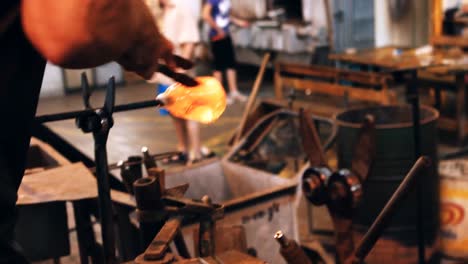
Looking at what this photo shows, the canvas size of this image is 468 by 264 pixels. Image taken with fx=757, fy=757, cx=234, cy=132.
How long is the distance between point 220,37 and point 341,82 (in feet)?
6.60

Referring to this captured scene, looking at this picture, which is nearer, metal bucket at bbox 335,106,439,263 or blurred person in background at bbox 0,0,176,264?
blurred person in background at bbox 0,0,176,264

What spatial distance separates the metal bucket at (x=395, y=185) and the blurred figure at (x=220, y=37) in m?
5.55

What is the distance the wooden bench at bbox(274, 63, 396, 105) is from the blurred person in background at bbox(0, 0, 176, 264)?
6.47 m

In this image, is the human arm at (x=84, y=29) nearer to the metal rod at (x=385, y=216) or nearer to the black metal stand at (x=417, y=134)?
the metal rod at (x=385, y=216)

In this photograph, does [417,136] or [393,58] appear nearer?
[417,136]

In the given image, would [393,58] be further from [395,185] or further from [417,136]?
[417,136]

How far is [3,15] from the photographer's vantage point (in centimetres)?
138

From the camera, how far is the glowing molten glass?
69.7 inches

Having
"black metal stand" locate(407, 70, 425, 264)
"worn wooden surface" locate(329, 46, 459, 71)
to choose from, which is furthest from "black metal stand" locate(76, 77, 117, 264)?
"worn wooden surface" locate(329, 46, 459, 71)

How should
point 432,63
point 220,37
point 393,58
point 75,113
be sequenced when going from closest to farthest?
point 75,113 → point 432,63 → point 393,58 → point 220,37

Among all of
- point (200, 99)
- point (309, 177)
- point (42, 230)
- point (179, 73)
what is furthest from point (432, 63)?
point (179, 73)

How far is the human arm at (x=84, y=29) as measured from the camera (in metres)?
1.28

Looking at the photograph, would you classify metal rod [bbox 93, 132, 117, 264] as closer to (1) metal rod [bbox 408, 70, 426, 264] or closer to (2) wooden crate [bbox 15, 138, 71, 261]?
(2) wooden crate [bbox 15, 138, 71, 261]

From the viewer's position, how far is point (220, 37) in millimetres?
10805
